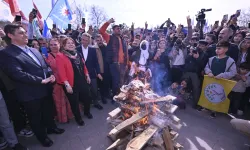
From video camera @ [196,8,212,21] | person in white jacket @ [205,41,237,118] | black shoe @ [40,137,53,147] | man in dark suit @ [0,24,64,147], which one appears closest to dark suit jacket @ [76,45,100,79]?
man in dark suit @ [0,24,64,147]

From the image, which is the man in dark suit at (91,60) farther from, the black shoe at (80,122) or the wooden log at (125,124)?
the wooden log at (125,124)

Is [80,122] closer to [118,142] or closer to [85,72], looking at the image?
[85,72]

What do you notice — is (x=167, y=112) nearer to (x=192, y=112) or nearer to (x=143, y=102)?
(x=143, y=102)

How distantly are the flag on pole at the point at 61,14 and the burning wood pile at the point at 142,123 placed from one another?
19.4 feet

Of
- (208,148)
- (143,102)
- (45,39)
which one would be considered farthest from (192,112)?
(45,39)

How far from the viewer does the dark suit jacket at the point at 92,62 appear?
476 centimetres

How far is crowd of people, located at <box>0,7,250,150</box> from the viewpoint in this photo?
2.93 metres

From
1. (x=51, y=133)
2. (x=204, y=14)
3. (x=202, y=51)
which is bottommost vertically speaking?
(x=51, y=133)

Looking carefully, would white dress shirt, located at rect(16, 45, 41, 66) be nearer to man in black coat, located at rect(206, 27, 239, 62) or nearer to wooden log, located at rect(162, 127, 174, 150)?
wooden log, located at rect(162, 127, 174, 150)

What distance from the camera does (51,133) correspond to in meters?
3.80

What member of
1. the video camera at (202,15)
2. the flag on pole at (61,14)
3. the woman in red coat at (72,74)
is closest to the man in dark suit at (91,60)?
the woman in red coat at (72,74)

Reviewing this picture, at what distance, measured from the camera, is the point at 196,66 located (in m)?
5.15

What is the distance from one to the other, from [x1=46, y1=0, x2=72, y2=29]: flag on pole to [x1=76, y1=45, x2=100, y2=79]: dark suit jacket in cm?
395

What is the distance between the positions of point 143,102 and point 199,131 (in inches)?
68.6
